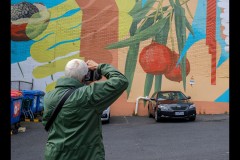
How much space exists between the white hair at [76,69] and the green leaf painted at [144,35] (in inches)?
691

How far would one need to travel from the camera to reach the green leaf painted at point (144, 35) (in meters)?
21.1

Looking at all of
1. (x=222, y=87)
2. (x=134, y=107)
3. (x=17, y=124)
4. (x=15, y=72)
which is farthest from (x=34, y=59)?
(x=222, y=87)

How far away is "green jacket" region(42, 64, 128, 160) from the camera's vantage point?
3395mm

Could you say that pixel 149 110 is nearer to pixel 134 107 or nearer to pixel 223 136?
pixel 134 107

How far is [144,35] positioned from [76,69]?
18.0 metres

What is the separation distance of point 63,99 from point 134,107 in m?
17.6

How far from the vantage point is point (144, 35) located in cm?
2131

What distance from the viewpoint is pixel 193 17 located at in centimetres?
2150

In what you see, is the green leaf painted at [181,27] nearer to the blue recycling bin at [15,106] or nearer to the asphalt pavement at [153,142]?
the asphalt pavement at [153,142]

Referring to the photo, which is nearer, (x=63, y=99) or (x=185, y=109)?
(x=63, y=99)

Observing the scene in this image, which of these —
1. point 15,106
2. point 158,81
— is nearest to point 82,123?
point 15,106

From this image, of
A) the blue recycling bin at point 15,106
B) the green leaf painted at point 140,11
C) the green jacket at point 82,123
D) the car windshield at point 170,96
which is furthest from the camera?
the green leaf painted at point 140,11

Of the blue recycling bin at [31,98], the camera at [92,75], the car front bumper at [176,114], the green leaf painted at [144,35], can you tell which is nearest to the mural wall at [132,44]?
the green leaf painted at [144,35]

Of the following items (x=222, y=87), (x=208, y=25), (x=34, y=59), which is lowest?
(x=222, y=87)
